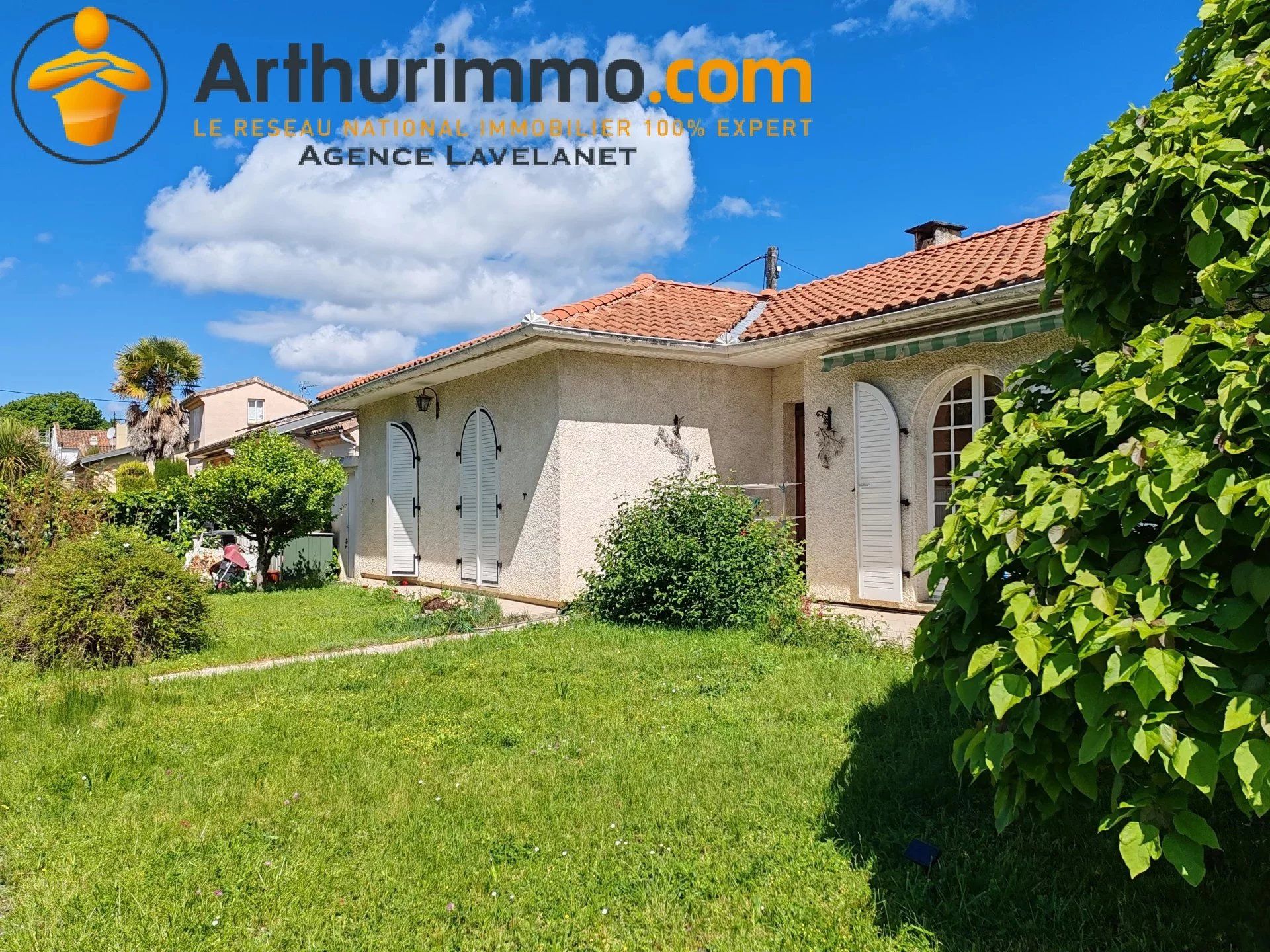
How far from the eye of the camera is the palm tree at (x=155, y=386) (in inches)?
1558

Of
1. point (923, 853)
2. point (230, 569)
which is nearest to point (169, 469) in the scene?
point (230, 569)

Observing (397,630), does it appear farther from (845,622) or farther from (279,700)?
(845,622)

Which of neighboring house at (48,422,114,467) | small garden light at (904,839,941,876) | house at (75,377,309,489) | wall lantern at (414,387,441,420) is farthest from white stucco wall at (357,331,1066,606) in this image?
neighboring house at (48,422,114,467)

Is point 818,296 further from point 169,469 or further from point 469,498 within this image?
point 169,469

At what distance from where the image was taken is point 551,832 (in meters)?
4.66

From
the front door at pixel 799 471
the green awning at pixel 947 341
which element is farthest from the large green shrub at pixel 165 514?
the green awning at pixel 947 341

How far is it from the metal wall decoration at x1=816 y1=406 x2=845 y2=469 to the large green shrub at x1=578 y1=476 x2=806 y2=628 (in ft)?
3.97

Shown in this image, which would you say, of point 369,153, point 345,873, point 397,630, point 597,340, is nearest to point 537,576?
point 397,630

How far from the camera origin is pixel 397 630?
465 inches

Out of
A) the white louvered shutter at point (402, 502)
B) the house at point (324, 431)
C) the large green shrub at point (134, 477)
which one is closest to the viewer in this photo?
the white louvered shutter at point (402, 502)

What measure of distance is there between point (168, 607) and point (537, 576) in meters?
5.28

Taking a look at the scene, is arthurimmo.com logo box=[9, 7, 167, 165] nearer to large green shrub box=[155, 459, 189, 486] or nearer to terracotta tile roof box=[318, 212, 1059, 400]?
→ terracotta tile roof box=[318, 212, 1059, 400]

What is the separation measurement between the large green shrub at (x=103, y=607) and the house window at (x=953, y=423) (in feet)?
32.6

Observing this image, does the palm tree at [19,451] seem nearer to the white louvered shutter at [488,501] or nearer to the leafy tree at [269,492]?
the leafy tree at [269,492]
